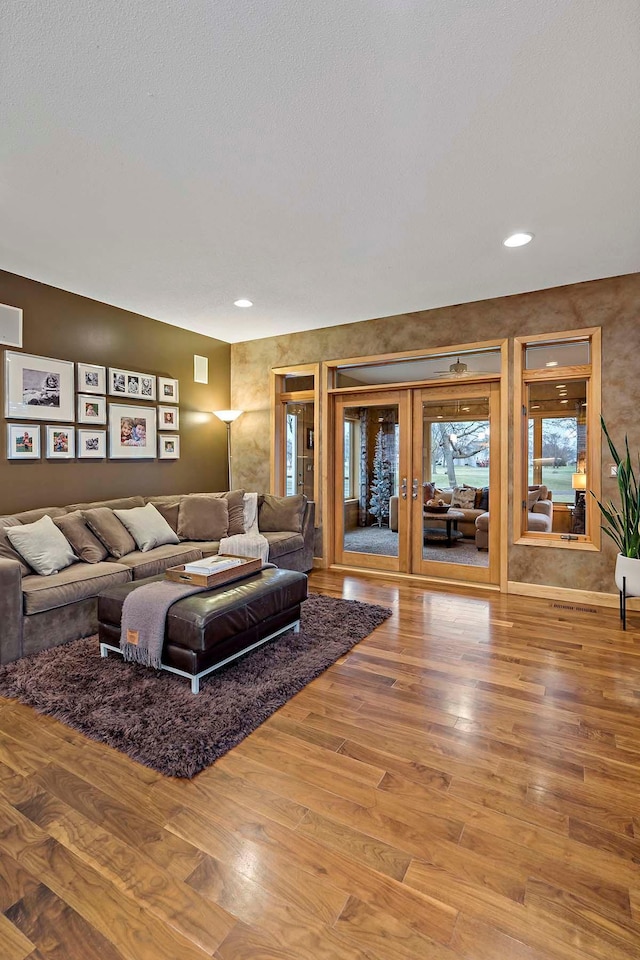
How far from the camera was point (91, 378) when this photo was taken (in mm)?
4453

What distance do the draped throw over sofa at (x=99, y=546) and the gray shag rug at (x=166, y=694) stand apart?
0.21 m

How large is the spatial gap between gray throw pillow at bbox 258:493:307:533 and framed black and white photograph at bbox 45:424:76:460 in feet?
6.61

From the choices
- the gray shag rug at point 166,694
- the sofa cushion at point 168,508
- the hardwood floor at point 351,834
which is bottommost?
the hardwood floor at point 351,834

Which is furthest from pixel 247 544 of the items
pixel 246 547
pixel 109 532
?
pixel 109 532

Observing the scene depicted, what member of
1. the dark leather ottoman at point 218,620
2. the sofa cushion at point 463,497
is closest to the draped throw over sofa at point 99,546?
the dark leather ottoman at point 218,620

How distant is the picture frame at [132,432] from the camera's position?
4.69 m

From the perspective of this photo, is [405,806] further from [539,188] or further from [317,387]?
[317,387]

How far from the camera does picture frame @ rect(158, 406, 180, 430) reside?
5.19 metres

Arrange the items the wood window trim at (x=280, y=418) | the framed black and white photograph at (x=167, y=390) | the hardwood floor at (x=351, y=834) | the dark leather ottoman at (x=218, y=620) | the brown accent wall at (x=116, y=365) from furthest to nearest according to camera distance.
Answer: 1. the wood window trim at (x=280, y=418)
2. the framed black and white photograph at (x=167, y=390)
3. the brown accent wall at (x=116, y=365)
4. the dark leather ottoman at (x=218, y=620)
5. the hardwood floor at (x=351, y=834)

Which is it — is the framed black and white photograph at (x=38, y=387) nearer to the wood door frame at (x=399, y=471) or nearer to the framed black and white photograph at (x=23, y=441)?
the framed black and white photograph at (x=23, y=441)

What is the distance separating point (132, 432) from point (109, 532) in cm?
131


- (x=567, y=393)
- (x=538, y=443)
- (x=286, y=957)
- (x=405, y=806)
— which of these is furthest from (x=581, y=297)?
(x=286, y=957)

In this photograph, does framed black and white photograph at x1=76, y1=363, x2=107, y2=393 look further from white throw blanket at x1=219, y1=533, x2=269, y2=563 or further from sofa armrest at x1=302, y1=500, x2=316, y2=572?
sofa armrest at x1=302, y1=500, x2=316, y2=572

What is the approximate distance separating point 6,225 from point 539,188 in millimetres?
3324
